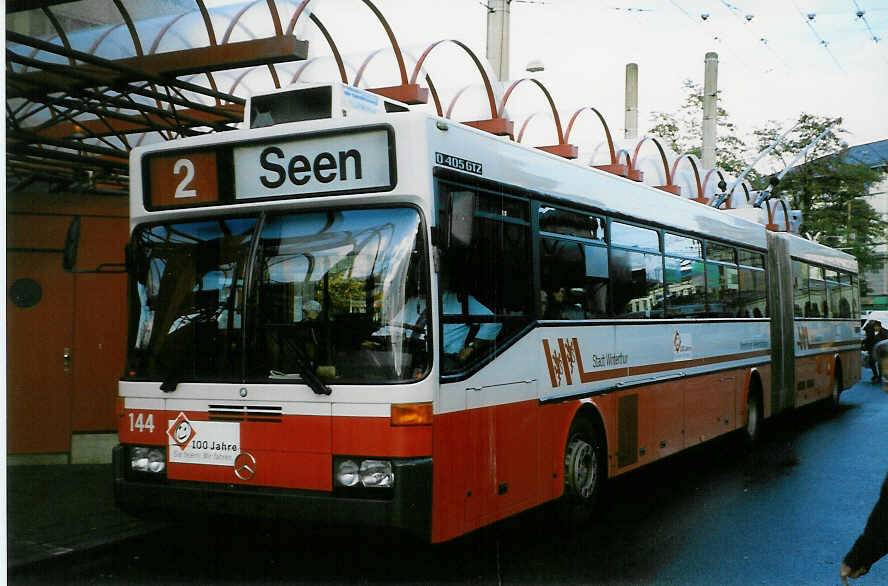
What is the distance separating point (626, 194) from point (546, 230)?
6.32 ft

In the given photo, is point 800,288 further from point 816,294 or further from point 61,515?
point 61,515

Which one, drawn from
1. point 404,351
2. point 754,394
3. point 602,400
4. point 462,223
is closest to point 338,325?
point 404,351

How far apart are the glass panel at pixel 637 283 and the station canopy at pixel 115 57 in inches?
128

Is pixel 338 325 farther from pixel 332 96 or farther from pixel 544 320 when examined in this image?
pixel 544 320

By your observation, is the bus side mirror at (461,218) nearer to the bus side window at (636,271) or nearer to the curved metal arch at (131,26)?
the bus side window at (636,271)

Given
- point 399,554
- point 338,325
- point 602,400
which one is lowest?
point 399,554

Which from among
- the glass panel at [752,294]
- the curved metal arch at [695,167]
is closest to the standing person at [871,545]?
the glass panel at [752,294]

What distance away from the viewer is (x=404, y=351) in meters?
5.67

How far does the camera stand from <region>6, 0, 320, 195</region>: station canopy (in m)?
7.78

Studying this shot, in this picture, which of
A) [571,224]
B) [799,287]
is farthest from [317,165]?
[799,287]

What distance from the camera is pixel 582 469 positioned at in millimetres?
7699

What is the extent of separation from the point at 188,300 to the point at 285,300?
29.7 inches

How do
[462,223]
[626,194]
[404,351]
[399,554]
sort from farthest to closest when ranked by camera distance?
[626,194]
[399,554]
[462,223]
[404,351]

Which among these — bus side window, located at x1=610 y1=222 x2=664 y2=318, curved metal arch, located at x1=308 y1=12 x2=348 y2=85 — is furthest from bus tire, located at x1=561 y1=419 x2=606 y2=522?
curved metal arch, located at x1=308 y1=12 x2=348 y2=85
